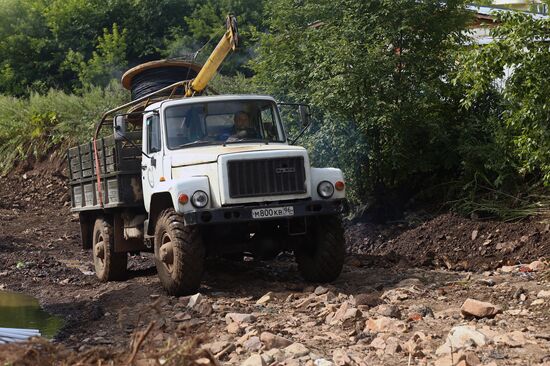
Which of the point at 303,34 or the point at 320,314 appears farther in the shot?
the point at 303,34

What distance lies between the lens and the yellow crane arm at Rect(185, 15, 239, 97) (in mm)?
13031

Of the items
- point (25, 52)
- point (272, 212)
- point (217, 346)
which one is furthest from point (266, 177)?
point (25, 52)

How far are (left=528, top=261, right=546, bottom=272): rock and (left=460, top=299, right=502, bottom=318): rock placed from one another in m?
3.26

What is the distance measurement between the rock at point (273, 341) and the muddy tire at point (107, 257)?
5.83m

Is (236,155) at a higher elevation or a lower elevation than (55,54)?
lower

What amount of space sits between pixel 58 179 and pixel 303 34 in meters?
10.2

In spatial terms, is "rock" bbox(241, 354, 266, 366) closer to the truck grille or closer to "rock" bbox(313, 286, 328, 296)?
"rock" bbox(313, 286, 328, 296)

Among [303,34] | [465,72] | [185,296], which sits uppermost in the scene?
[303,34]

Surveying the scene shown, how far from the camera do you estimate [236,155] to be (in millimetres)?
10812

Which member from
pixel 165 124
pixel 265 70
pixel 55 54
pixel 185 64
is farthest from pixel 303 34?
pixel 55 54

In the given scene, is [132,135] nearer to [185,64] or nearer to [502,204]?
[185,64]

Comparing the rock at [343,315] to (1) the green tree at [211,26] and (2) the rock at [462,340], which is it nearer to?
(2) the rock at [462,340]

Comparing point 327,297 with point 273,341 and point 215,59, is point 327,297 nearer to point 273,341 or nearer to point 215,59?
point 273,341

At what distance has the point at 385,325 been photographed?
27.5 feet
